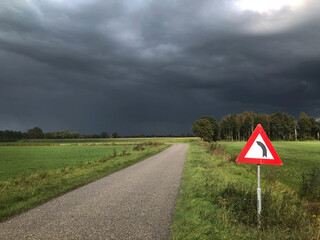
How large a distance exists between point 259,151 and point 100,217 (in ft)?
14.1

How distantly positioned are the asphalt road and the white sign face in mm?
2587

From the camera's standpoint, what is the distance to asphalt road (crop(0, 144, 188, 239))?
452cm

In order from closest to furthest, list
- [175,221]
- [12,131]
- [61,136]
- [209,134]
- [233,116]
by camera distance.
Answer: [175,221] < [209,134] < [233,116] < [12,131] < [61,136]

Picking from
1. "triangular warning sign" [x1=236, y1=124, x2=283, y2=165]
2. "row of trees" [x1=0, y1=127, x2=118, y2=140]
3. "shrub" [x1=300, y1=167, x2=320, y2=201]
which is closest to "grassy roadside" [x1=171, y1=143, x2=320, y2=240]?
"triangular warning sign" [x1=236, y1=124, x2=283, y2=165]

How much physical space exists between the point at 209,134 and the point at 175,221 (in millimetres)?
91924

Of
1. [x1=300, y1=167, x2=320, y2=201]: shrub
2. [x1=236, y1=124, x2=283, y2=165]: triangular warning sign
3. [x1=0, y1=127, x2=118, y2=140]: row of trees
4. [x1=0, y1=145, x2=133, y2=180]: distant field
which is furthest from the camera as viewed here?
[x1=0, y1=127, x2=118, y2=140]: row of trees

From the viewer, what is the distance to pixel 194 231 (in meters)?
4.60

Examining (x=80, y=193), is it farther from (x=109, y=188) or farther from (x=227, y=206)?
(x=227, y=206)

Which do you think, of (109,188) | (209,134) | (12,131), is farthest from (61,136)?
(109,188)

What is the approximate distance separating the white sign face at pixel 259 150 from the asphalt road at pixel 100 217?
259 centimetres

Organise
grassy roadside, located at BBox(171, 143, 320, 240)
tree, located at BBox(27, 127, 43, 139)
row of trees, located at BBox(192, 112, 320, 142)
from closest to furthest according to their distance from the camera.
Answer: grassy roadside, located at BBox(171, 143, 320, 240), row of trees, located at BBox(192, 112, 320, 142), tree, located at BBox(27, 127, 43, 139)

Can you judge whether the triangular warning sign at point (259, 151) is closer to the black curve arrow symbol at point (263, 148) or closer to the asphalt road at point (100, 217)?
the black curve arrow symbol at point (263, 148)

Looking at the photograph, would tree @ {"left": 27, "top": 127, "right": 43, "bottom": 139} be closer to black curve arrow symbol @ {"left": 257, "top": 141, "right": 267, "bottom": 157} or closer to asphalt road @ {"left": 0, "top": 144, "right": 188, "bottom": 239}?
asphalt road @ {"left": 0, "top": 144, "right": 188, "bottom": 239}

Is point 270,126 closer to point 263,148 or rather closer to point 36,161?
point 36,161
